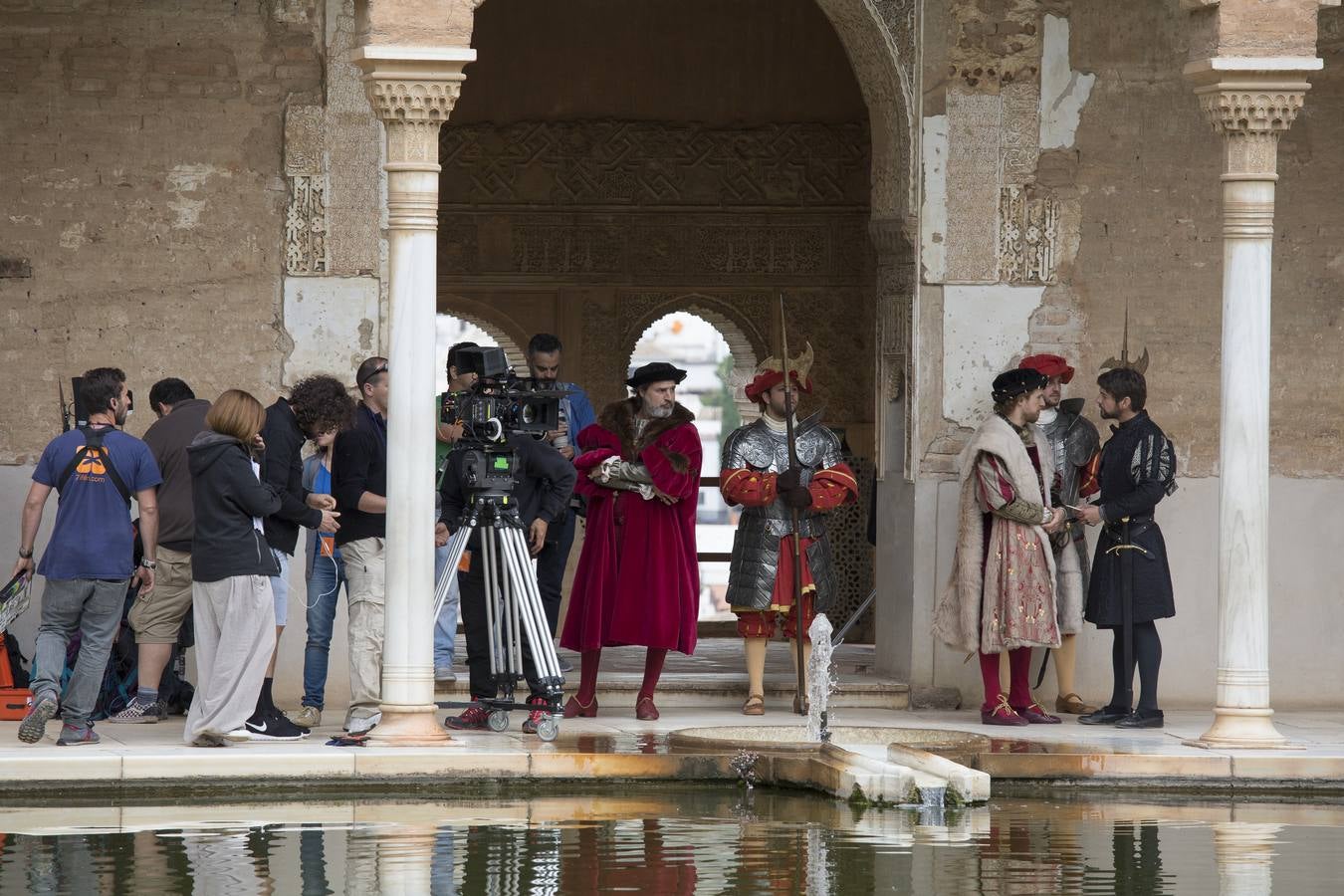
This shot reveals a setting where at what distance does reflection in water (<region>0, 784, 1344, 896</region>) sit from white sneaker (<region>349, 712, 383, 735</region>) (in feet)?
2.46

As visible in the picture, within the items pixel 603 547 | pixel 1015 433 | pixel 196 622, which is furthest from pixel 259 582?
pixel 1015 433

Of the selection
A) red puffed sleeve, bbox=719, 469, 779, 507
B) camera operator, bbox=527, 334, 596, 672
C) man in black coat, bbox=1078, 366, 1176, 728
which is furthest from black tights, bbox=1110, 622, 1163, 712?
camera operator, bbox=527, 334, 596, 672

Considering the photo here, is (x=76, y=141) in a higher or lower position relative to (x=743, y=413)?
higher

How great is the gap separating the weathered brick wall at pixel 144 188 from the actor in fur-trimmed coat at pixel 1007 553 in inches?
127

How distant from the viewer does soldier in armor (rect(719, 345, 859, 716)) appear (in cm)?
976

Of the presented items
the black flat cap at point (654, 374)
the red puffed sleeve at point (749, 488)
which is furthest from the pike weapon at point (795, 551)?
the black flat cap at point (654, 374)

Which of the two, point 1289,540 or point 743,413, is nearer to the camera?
point 1289,540

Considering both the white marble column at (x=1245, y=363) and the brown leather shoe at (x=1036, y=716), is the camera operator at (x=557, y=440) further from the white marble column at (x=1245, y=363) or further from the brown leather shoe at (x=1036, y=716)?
the white marble column at (x=1245, y=363)

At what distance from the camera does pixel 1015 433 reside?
31.5 feet

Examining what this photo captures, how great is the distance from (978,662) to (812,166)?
5602 millimetres

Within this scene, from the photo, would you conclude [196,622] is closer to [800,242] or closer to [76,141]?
[76,141]

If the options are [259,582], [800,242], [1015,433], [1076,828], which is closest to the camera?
[1076,828]

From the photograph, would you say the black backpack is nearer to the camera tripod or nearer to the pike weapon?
the camera tripod

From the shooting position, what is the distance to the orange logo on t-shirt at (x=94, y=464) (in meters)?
8.44
